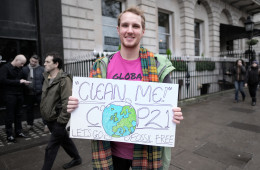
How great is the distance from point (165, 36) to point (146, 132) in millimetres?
10411

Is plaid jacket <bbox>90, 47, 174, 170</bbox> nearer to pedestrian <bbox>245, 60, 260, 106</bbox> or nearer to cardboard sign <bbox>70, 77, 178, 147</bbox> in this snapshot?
cardboard sign <bbox>70, 77, 178, 147</bbox>

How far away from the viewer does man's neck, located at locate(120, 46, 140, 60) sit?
4.89 ft

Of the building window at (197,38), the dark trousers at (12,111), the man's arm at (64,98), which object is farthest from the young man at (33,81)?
the building window at (197,38)

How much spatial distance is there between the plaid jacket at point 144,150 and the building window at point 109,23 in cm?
680

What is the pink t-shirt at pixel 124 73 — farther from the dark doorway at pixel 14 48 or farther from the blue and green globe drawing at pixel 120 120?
the dark doorway at pixel 14 48

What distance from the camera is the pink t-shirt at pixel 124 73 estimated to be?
1.49 m

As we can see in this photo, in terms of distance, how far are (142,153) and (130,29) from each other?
1.06m

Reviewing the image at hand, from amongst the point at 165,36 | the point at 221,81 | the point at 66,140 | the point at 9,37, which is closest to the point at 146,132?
the point at 66,140

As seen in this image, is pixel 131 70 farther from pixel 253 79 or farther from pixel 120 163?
pixel 253 79

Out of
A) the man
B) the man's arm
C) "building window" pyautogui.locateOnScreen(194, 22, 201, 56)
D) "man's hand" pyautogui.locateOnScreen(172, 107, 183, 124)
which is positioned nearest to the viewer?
"man's hand" pyautogui.locateOnScreen(172, 107, 183, 124)

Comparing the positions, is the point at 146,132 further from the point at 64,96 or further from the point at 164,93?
the point at 64,96

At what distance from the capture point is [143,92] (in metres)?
1.40

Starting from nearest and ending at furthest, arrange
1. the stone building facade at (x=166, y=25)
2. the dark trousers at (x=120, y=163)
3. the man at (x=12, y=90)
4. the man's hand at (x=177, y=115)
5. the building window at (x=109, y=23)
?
the man's hand at (x=177, y=115) → the dark trousers at (x=120, y=163) → the man at (x=12, y=90) → the stone building facade at (x=166, y=25) → the building window at (x=109, y=23)

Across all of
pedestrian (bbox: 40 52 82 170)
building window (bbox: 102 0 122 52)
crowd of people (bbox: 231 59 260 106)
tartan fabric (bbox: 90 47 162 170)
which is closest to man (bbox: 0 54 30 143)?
pedestrian (bbox: 40 52 82 170)
